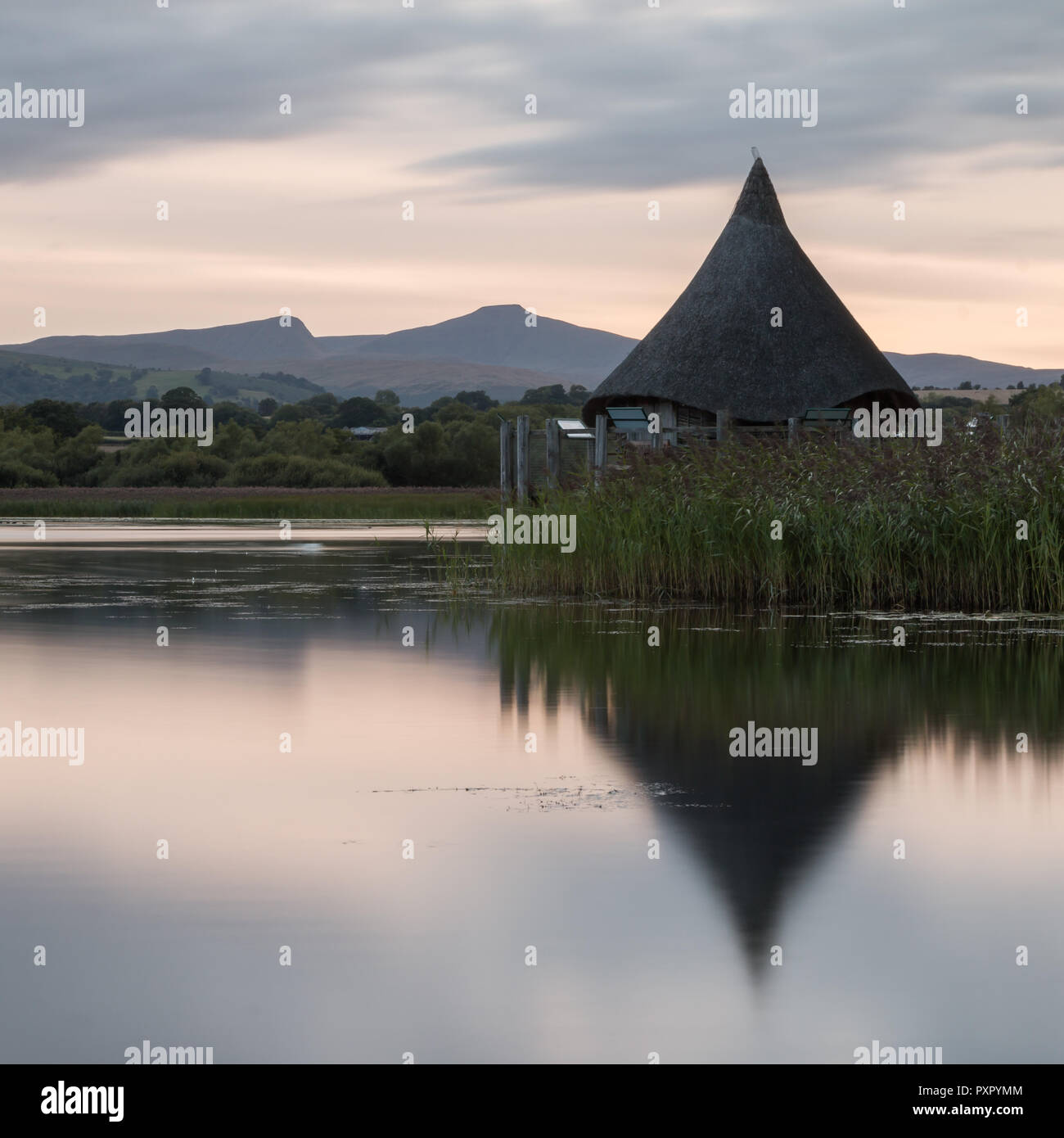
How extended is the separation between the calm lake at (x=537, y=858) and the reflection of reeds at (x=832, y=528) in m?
3.02

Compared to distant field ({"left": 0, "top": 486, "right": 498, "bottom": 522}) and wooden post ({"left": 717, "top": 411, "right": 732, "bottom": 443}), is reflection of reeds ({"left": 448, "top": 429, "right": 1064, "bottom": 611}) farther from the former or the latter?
distant field ({"left": 0, "top": 486, "right": 498, "bottom": 522})

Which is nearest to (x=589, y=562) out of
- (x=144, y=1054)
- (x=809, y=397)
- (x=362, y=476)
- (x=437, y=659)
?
(x=437, y=659)

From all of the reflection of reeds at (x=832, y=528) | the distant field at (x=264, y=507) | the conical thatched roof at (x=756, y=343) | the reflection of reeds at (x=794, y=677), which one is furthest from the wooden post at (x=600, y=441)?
the distant field at (x=264, y=507)

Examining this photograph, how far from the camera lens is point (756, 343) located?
30344 mm

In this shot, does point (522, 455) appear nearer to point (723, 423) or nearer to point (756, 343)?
point (723, 423)

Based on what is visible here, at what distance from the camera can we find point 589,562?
1848 cm

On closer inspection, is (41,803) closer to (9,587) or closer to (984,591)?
(984,591)

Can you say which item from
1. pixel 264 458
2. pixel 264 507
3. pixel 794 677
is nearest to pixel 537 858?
pixel 794 677

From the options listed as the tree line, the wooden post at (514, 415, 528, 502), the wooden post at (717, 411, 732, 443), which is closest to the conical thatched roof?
the wooden post at (717, 411, 732, 443)

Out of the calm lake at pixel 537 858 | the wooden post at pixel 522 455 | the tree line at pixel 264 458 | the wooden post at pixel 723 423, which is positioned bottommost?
the calm lake at pixel 537 858

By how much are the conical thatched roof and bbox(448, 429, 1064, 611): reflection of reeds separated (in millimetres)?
10939

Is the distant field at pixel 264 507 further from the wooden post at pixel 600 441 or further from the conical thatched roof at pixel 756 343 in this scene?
the wooden post at pixel 600 441

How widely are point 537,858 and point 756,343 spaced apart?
24873 millimetres

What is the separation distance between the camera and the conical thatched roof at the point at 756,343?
29.8 metres
